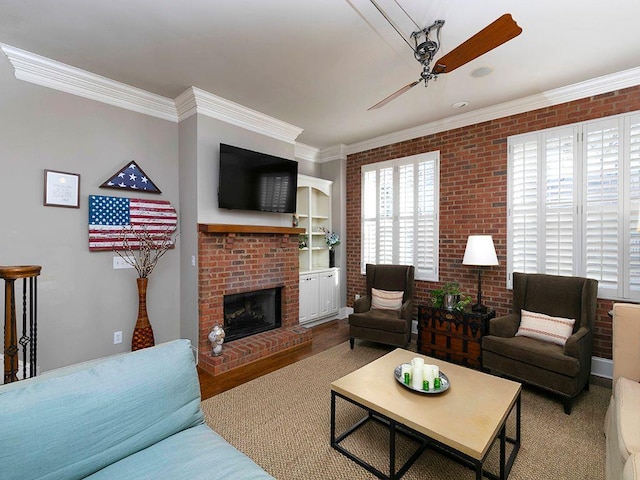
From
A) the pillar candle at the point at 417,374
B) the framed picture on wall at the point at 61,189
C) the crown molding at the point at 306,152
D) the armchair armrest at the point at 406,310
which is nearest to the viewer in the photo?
the pillar candle at the point at 417,374

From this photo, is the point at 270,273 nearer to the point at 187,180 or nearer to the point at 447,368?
the point at 187,180

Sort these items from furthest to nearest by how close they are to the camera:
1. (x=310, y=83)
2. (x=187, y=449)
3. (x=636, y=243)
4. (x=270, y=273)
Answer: (x=270, y=273)
(x=310, y=83)
(x=636, y=243)
(x=187, y=449)

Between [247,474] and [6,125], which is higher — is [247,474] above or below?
below

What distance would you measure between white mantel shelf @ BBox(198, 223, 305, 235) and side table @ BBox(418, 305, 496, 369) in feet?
6.35

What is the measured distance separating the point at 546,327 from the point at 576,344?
40cm

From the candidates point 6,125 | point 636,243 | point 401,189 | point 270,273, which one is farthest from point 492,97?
point 6,125

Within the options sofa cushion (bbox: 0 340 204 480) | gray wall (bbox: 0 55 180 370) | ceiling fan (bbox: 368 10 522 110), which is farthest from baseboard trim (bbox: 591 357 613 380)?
gray wall (bbox: 0 55 180 370)

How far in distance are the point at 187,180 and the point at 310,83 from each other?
170 cm

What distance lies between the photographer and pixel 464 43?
5.65 ft

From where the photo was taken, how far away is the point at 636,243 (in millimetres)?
2822

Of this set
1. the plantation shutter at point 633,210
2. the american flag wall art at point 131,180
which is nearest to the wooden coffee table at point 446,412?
the plantation shutter at point 633,210

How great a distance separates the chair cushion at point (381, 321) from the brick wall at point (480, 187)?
0.74 metres

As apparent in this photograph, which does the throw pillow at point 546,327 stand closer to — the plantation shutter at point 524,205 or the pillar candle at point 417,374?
the plantation shutter at point 524,205

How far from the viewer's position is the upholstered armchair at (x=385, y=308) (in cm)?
351
